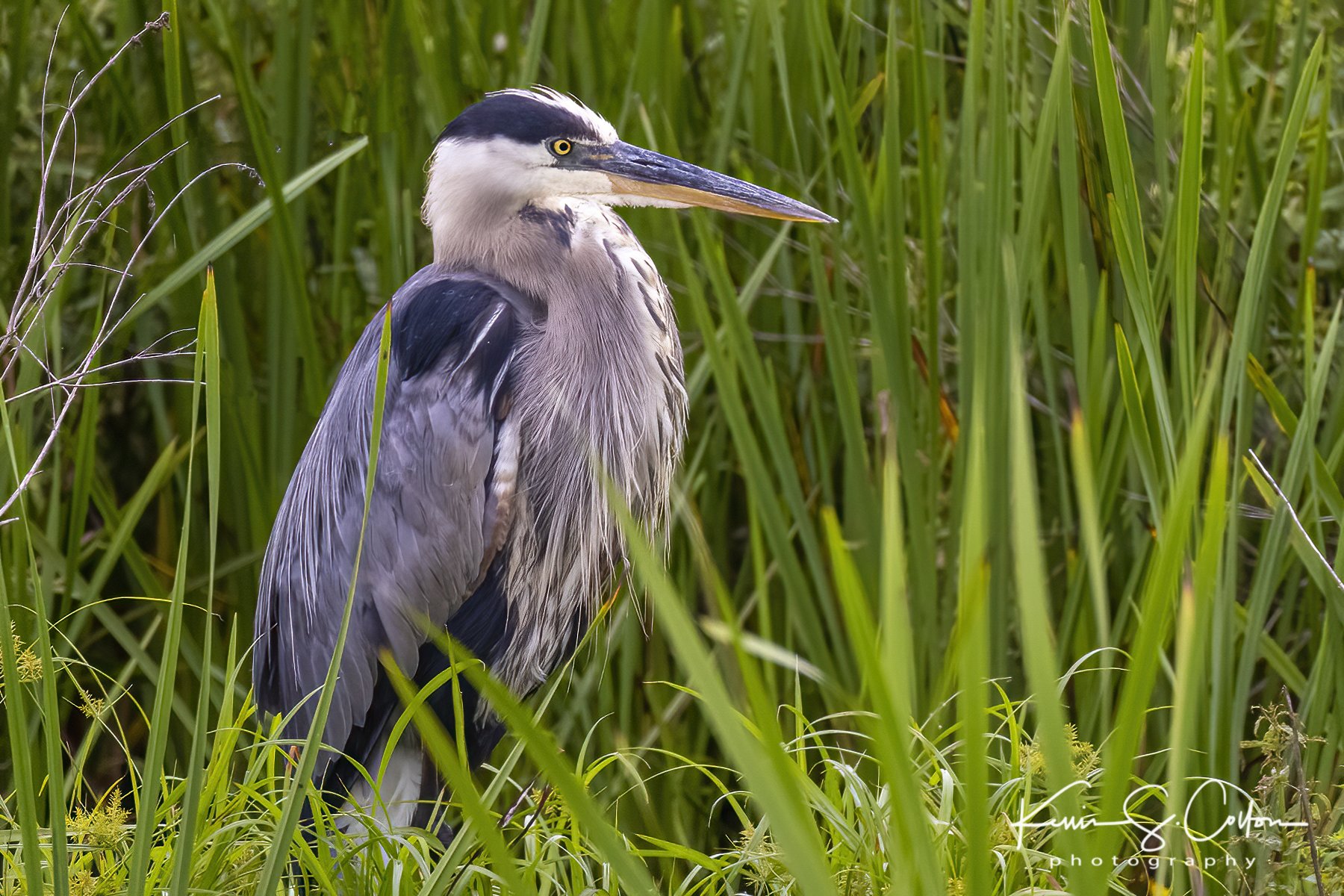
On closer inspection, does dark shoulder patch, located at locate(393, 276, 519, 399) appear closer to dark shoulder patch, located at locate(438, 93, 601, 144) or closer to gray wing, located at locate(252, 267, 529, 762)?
gray wing, located at locate(252, 267, 529, 762)

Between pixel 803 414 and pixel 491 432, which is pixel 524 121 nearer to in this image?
pixel 491 432

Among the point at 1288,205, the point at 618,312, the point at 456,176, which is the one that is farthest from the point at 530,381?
the point at 1288,205

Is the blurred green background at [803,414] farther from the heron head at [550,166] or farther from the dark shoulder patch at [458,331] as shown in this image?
the dark shoulder patch at [458,331]

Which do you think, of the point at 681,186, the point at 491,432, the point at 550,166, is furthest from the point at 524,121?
the point at 491,432

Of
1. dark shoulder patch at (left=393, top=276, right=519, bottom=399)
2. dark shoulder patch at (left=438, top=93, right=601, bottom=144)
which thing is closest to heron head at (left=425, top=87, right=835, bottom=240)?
dark shoulder patch at (left=438, top=93, right=601, bottom=144)

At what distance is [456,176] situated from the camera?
1517 millimetres

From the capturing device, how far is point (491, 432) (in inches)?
58.2

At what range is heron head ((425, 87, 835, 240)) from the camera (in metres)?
1.43

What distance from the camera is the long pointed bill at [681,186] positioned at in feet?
4.54

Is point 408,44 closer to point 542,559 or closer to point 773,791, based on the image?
point 542,559

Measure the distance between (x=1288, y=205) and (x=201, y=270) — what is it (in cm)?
152

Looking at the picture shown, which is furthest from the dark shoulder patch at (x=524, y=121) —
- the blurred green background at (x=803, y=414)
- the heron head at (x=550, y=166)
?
the blurred green background at (x=803, y=414)

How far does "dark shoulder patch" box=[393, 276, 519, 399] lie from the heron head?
0.36 ft

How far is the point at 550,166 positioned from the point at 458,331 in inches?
9.6
